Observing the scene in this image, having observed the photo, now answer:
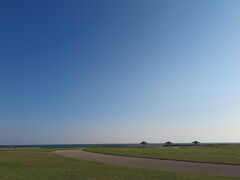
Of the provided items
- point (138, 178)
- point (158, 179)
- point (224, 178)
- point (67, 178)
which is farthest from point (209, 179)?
point (67, 178)

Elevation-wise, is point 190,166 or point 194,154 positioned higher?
point 194,154

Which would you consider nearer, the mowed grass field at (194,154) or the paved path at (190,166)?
the paved path at (190,166)

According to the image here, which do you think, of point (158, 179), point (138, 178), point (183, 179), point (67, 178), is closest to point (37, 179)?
point (67, 178)

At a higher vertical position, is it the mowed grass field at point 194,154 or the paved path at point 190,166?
the mowed grass field at point 194,154

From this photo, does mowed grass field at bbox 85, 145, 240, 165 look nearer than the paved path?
No

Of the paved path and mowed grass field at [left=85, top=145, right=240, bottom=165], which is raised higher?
mowed grass field at [left=85, top=145, right=240, bottom=165]

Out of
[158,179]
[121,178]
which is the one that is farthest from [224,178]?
[121,178]

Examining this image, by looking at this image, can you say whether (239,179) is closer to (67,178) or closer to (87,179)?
(87,179)

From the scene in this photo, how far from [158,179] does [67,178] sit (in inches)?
196

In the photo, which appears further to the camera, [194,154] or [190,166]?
[194,154]

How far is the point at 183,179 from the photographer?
12.1 m

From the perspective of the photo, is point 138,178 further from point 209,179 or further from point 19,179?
point 19,179

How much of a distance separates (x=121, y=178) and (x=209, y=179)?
4.79 m

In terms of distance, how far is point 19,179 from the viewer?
12.1m
